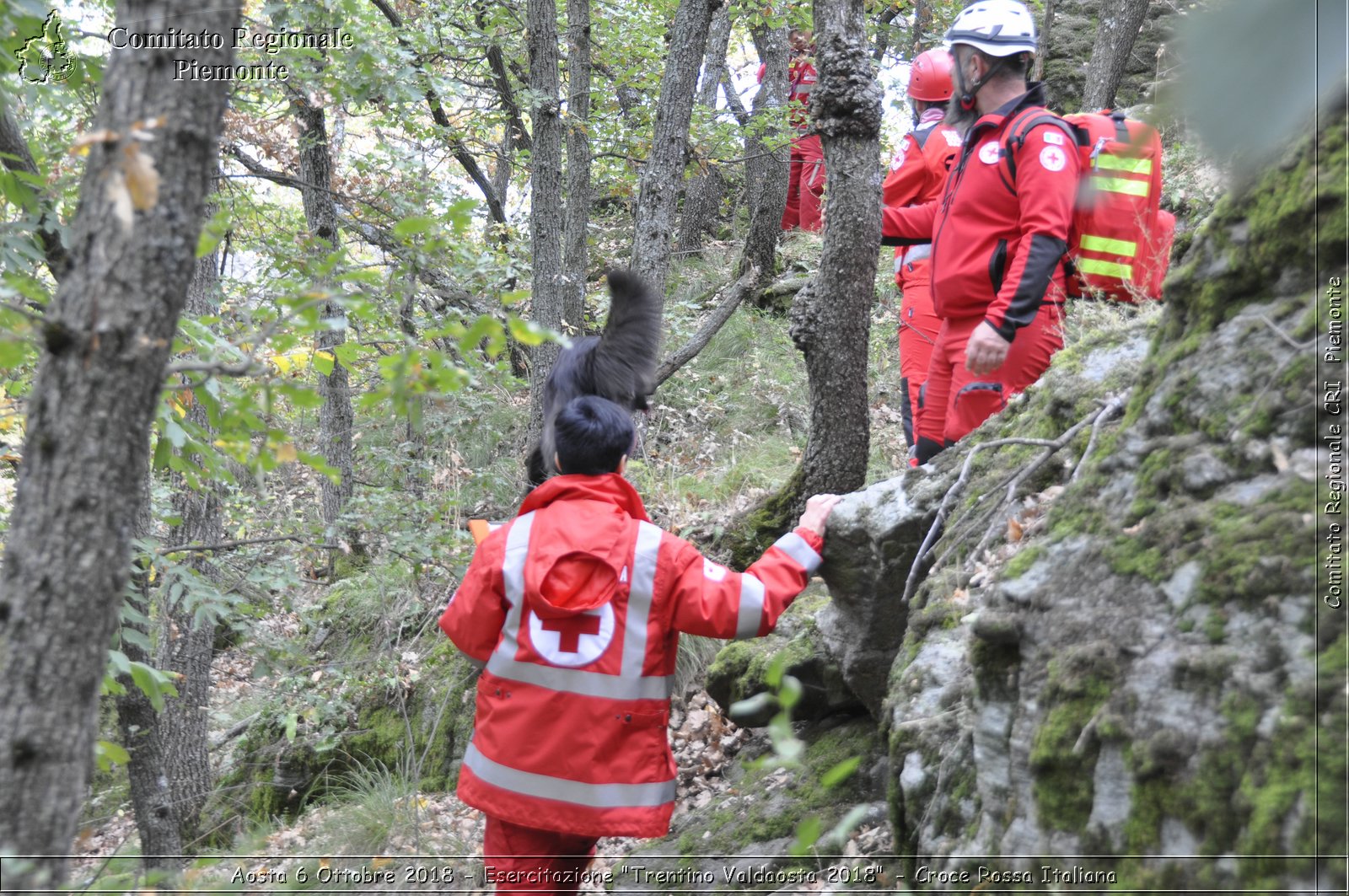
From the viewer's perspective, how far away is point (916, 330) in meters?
4.98

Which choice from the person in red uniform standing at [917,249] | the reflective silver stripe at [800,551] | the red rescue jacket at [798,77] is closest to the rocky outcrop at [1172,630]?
the reflective silver stripe at [800,551]

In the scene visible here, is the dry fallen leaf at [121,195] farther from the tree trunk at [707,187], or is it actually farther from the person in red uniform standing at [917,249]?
the tree trunk at [707,187]

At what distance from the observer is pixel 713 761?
4922mm

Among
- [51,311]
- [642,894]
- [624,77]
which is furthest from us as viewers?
[624,77]

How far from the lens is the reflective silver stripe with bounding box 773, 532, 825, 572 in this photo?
3387mm

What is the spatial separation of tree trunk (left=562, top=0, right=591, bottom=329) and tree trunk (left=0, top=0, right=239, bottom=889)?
5.66 meters

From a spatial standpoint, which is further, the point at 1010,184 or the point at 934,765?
the point at 1010,184

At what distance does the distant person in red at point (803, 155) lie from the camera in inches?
449

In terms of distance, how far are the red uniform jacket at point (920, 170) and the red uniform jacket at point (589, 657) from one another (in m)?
2.78

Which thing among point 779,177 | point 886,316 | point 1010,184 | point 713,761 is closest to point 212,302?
point 713,761

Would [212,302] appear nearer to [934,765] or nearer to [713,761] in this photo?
[713,761]

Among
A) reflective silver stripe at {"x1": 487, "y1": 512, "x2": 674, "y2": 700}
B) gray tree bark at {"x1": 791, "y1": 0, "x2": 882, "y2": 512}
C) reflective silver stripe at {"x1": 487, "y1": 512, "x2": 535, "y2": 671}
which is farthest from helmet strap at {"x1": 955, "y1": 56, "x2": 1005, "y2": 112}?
reflective silver stripe at {"x1": 487, "y1": 512, "x2": 535, "y2": 671}

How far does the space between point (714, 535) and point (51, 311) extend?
460 centimetres

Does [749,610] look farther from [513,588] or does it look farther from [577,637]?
[513,588]
